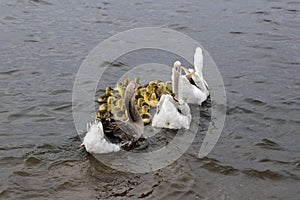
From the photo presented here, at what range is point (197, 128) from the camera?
7000 millimetres

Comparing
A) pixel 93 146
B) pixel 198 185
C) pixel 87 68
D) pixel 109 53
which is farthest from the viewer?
pixel 109 53

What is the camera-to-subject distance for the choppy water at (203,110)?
18.1 ft

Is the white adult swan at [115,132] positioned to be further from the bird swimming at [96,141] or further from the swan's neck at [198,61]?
the swan's neck at [198,61]

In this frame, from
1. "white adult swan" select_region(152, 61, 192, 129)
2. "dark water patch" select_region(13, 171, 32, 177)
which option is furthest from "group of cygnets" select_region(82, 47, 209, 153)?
"dark water patch" select_region(13, 171, 32, 177)

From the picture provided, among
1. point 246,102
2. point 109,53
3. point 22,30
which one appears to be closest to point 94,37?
point 109,53

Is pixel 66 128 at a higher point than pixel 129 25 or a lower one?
lower

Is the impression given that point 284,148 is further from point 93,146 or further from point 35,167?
point 35,167

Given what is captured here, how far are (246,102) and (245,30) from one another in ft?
12.4

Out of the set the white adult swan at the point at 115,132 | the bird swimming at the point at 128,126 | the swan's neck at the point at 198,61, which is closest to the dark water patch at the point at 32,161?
the white adult swan at the point at 115,132

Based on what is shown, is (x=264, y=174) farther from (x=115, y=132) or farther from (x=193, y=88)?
(x=193, y=88)

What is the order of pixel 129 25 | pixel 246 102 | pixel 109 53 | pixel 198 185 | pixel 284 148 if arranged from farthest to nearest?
pixel 129 25 → pixel 109 53 → pixel 246 102 → pixel 284 148 → pixel 198 185

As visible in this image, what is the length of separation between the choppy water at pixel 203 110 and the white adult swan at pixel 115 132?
240 mm

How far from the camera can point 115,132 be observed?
6234 millimetres

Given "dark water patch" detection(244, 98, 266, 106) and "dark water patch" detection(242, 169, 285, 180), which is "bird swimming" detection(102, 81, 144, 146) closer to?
"dark water patch" detection(242, 169, 285, 180)
